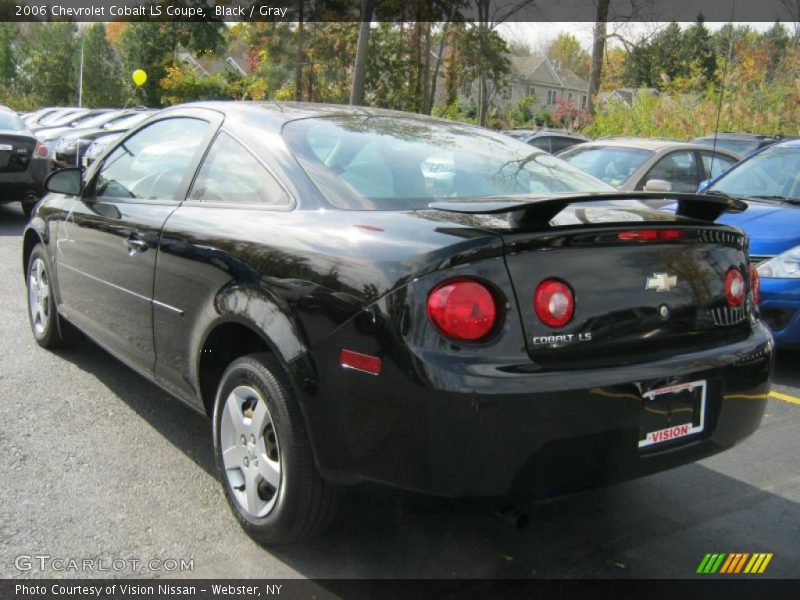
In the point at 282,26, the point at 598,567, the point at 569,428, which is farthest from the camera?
the point at 282,26

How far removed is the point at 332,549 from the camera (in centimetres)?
299

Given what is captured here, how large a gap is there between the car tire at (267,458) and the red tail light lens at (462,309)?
642mm

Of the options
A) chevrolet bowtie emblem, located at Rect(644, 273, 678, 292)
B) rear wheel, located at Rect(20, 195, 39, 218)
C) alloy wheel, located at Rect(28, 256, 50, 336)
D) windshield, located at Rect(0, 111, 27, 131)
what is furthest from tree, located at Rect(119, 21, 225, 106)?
chevrolet bowtie emblem, located at Rect(644, 273, 678, 292)

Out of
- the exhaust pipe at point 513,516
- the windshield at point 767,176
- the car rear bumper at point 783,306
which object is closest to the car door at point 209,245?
the exhaust pipe at point 513,516

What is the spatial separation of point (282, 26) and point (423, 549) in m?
35.8

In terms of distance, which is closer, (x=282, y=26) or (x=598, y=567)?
(x=598, y=567)

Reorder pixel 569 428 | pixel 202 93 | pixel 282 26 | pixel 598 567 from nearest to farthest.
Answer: pixel 569 428 < pixel 598 567 < pixel 282 26 < pixel 202 93

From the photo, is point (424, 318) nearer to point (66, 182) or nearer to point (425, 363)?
point (425, 363)

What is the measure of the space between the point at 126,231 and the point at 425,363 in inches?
80.5

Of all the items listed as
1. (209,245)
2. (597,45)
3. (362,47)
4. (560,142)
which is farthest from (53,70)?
(209,245)

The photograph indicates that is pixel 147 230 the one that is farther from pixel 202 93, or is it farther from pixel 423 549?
pixel 202 93

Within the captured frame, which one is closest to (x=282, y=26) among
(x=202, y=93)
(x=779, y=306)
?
(x=202, y=93)

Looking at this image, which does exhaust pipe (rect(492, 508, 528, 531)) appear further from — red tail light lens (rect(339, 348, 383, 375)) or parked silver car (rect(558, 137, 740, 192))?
parked silver car (rect(558, 137, 740, 192))

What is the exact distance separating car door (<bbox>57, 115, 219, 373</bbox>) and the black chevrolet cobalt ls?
0.13ft
